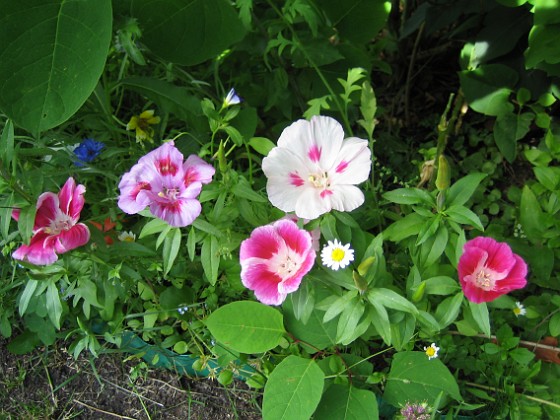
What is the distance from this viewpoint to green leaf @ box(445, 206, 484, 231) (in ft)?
4.09

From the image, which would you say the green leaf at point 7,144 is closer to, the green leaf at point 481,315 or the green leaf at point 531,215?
the green leaf at point 481,315

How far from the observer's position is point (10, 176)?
128cm

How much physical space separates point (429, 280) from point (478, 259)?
0.40 feet

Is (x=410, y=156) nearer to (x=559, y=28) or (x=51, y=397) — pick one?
(x=559, y=28)

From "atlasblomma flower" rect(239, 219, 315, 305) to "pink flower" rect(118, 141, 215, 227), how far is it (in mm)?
140

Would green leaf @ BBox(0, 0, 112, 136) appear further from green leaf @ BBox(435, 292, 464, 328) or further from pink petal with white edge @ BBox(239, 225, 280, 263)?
green leaf @ BBox(435, 292, 464, 328)

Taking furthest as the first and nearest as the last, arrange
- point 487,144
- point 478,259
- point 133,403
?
point 487,144
point 133,403
point 478,259

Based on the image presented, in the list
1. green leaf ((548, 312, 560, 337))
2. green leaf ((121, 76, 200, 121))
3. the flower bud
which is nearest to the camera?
the flower bud

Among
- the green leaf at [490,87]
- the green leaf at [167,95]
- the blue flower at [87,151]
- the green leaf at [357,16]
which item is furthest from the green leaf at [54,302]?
the green leaf at [490,87]

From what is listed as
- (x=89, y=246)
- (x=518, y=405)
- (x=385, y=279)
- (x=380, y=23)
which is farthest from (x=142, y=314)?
(x=380, y=23)

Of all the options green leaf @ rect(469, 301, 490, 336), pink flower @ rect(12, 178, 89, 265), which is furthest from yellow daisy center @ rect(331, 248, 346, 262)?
pink flower @ rect(12, 178, 89, 265)

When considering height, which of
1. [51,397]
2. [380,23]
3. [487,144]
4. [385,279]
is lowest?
[51,397]

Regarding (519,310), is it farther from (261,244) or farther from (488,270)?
(261,244)

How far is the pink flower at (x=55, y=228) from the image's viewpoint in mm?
1259
